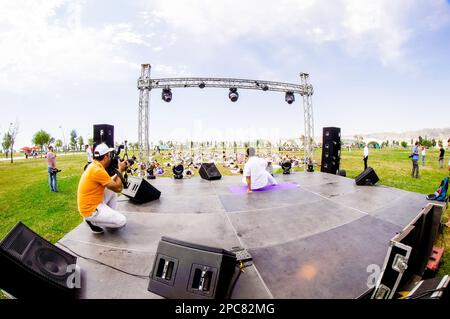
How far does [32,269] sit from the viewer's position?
1.76 metres

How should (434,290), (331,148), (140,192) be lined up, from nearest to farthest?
(434,290)
(140,192)
(331,148)

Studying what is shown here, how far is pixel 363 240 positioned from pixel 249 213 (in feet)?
6.79

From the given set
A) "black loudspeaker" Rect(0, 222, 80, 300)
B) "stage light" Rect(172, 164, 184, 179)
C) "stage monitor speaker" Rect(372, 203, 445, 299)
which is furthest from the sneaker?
"stage light" Rect(172, 164, 184, 179)

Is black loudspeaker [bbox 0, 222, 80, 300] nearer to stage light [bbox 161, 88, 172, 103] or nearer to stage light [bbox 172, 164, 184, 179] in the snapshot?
stage light [bbox 172, 164, 184, 179]

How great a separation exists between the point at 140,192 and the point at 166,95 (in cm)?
741

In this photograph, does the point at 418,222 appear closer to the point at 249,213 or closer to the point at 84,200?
the point at 249,213

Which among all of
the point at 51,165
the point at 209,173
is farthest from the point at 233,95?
the point at 51,165

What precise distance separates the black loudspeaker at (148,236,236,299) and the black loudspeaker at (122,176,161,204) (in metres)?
3.49

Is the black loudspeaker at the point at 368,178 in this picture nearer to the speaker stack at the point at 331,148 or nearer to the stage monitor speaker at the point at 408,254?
the speaker stack at the point at 331,148

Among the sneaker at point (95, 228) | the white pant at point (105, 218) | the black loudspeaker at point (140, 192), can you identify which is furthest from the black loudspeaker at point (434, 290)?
the black loudspeaker at point (140, 192)

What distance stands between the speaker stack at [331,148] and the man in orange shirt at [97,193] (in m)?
10.1

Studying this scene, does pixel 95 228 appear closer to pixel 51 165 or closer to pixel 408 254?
pixel 408 254
